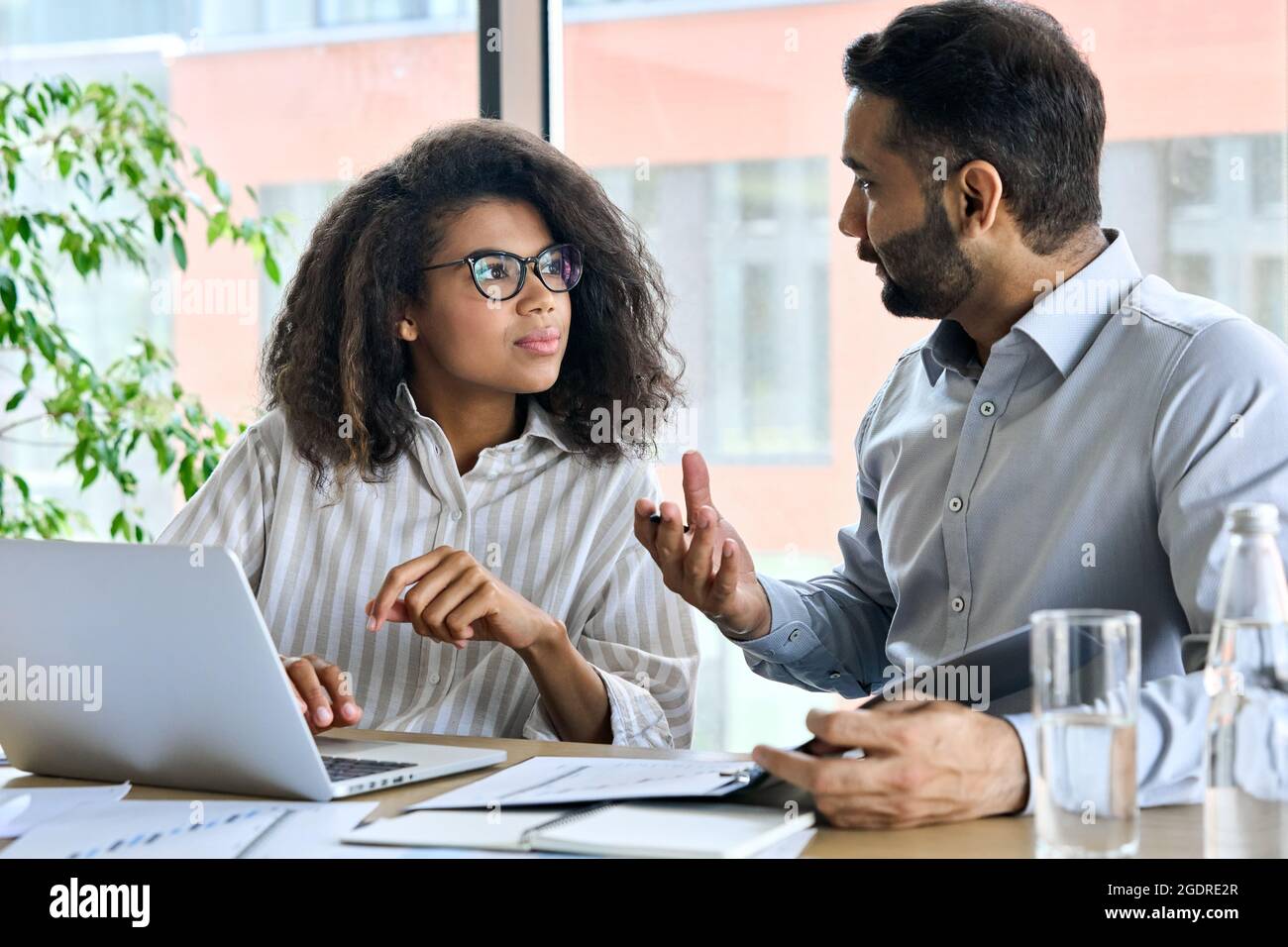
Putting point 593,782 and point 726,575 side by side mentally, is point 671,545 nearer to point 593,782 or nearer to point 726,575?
point 726,575

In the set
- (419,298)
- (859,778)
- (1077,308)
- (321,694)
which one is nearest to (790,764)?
(859,778)

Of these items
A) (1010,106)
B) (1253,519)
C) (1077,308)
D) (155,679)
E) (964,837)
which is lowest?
(964,837)

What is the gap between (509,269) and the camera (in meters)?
1.96

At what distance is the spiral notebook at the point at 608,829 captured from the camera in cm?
99

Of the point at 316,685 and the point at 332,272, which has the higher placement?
the point at 332,272

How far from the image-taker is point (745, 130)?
9.03ft

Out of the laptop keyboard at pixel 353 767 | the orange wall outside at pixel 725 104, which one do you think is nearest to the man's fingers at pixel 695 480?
the laptop keyboard at pixel 353 767

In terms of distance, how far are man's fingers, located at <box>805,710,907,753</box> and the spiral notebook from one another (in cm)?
8

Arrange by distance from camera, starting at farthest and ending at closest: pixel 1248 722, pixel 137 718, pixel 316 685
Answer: pixel 316 685 → pixel 137 718 → pixel 1248 722

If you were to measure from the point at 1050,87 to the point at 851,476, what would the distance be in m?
1.21

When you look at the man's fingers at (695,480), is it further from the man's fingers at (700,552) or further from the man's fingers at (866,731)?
the man's fingers at (866,731)

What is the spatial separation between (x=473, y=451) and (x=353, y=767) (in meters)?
0.78
